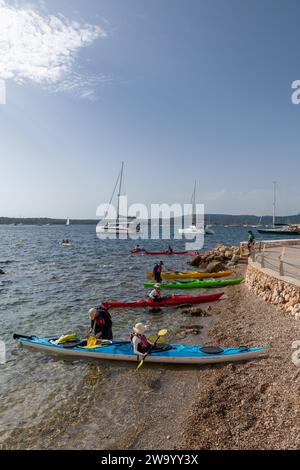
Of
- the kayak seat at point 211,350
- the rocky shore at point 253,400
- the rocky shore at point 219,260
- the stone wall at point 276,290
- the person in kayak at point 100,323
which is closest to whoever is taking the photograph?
the rocky shore at point 253,400

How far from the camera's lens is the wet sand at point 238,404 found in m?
5.62

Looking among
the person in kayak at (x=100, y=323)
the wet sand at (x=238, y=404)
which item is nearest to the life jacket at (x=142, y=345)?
the wet sand at (x=238, y=404)

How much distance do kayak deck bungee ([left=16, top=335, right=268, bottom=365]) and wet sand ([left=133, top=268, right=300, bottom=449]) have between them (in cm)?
26

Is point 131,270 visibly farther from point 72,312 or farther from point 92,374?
point 92,374

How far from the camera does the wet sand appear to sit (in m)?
5.62

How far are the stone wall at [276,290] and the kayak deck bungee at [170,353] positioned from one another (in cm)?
292

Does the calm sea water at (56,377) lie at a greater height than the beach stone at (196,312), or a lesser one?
lesser

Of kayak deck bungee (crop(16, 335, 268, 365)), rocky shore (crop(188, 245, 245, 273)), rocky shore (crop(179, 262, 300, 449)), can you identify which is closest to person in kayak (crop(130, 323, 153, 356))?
kayak deck bungee (crop(16, 335, 268, 365))

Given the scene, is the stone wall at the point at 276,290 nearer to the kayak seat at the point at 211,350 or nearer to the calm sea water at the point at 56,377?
the kayak seat at the point at 211,350

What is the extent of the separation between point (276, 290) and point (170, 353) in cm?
570

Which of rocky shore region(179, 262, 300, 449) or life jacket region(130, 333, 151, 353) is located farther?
life jacket region(130, 333, 151, 353)

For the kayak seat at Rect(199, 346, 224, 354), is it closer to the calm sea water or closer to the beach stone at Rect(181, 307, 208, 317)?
the calm sea water

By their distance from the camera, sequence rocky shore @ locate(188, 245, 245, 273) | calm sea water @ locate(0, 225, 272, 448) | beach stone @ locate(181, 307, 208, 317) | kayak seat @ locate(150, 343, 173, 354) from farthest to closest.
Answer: rocky shore @ locate(188, 245, 245, 273) → beach stone @ locate(181, 307, 208, 317) → kayak seat @ locate(150, 343, 173, 354) → calm sea water @ locate(0, 225, 272, 448)
